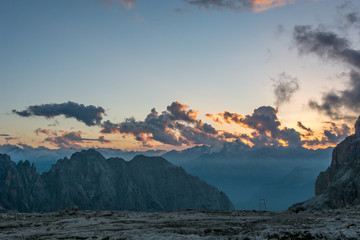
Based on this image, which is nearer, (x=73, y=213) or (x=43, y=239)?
(x=43, y=239)

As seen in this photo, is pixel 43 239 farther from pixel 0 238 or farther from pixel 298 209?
pixel 298 209

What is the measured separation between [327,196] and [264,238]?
590 feet

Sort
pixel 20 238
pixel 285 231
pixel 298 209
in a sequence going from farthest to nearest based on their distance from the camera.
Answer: pixel 298 209 < pixel 20 238 < pixel 285 231

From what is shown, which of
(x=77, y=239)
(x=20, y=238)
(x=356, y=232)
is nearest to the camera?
(x=356, y=232)

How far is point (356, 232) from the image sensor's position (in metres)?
36.4

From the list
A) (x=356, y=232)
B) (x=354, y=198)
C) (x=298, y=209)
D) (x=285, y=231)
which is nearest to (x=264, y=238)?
(x=285, y=231)

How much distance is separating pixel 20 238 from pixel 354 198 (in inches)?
6788

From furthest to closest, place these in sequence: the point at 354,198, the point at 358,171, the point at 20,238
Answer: the point at 358,171 → the point at 354,198 → the point at 20,238

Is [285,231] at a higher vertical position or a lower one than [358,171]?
lower

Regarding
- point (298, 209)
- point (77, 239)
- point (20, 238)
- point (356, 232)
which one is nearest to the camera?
point (356, 232)

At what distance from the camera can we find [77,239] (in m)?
46.3

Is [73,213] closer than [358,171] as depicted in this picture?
Yes

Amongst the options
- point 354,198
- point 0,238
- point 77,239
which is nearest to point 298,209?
point 77,239

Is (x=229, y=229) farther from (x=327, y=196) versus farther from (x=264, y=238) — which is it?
(x=327, y=196)
